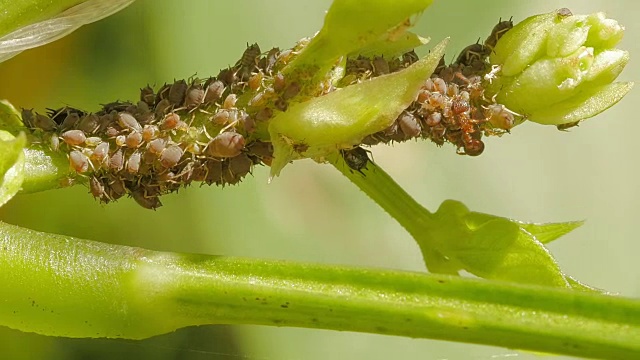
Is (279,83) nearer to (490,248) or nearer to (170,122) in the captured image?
(170,122)

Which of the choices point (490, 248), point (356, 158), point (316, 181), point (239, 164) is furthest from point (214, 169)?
point (316, 181)

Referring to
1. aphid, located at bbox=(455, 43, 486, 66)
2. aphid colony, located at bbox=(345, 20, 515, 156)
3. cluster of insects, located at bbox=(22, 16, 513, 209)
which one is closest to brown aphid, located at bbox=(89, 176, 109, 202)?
cluster of insects, located at bbox=(22, 16, 513, 209)

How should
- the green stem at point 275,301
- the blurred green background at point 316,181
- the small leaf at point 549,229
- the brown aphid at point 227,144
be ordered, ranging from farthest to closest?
the blurred green background at point 316,181
the small leaf at point 549,229
the brown aphid at point 227,144
the green stem at point 275,301

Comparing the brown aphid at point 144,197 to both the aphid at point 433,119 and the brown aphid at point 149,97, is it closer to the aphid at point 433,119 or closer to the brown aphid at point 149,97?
the brown aphid at point 149,97

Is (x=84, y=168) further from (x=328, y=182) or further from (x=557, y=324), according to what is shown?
(x=328, y=182)

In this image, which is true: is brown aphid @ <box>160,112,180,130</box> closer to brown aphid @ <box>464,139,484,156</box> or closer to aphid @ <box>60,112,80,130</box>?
aphid @ <box>60,112,80,130</box>

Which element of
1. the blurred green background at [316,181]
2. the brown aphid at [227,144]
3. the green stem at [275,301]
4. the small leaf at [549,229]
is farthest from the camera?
the blurred green background at [316,181]

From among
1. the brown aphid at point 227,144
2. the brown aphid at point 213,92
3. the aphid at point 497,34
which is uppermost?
the aphid at point 497,34

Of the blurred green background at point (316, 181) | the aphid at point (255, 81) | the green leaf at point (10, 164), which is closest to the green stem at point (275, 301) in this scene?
the green leaf at point (10, 164)
